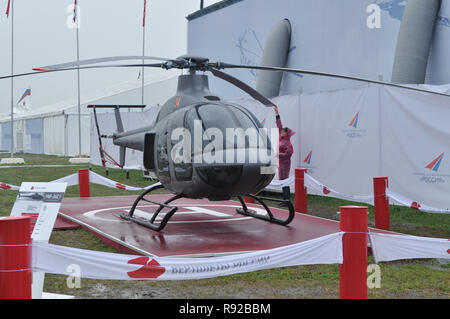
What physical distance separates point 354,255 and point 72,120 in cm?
3476

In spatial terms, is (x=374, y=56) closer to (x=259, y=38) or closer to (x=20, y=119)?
(x=259, y=38)

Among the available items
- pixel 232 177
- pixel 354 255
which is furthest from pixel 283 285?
pixel 232 177

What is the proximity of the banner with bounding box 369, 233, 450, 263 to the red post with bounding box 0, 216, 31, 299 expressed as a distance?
3.09 m

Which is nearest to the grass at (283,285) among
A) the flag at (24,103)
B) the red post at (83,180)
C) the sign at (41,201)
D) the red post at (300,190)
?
the sign at (41,201)

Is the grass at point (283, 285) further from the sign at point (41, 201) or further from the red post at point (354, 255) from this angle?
Answer: the sign at point (41, 201)

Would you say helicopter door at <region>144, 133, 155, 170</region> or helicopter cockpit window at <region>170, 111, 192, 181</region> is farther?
helicopter door at <region>144, 133, 155, 170</region>

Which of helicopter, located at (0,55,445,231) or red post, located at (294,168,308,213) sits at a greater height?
helicopter, located at (0,55,445,231)

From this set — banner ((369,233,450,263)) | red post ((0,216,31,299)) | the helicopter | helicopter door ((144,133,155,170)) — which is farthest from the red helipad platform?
red post ((0,216,31,299))

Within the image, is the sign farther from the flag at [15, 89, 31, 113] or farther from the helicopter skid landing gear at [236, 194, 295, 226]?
the flag at [15, 89, 31, 113]

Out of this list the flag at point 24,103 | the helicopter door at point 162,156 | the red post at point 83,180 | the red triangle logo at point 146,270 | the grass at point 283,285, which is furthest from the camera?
the flag at point 24,103

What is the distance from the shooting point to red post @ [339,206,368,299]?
4.48 metres

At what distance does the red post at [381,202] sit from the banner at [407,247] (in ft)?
13.9

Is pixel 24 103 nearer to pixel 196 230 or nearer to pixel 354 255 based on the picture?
pixel 196 230

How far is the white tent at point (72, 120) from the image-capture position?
3709 centimetres
